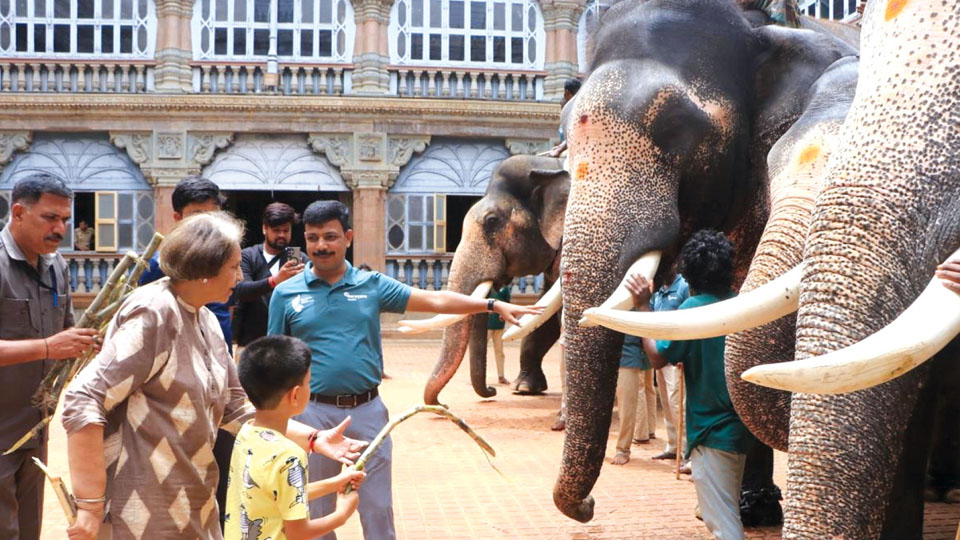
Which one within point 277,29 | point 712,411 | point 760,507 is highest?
point 277,29

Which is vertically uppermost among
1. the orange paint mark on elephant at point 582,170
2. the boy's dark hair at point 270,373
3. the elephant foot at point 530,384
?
the orange paint mark on elephant at point 582,170

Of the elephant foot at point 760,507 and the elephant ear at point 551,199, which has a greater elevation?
the elephant ear at point 551,199

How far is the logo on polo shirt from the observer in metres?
4.14

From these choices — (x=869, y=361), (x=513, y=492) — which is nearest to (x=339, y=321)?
(x=869, y=361)

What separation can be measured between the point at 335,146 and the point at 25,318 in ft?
53.4

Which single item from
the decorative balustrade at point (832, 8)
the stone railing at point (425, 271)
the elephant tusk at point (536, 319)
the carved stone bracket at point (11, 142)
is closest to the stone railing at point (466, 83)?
the stone railing at point (425, 271)

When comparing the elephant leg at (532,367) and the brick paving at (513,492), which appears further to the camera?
the elephant leg at (532,367)

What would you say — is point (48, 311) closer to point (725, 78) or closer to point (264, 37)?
point (725, 78)

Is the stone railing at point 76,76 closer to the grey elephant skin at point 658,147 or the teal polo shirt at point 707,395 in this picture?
the grey elephant skin at point 658,147

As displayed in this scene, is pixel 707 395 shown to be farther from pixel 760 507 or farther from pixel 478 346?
pixel 478 346

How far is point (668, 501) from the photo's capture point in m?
6.12

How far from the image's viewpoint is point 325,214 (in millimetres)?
4066

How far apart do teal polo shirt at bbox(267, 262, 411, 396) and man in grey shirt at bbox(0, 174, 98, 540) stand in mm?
926

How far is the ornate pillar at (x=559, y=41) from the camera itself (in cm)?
2058
